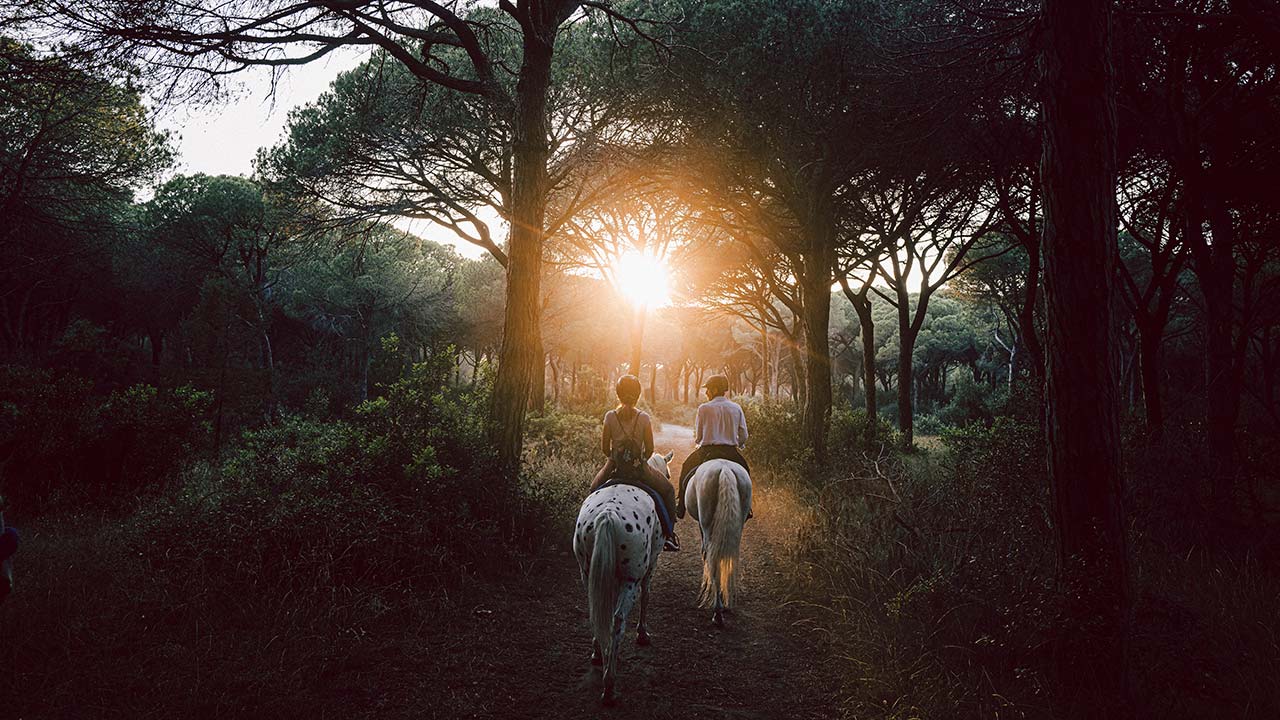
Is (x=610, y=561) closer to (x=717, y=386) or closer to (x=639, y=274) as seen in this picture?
(x=717, y=386)

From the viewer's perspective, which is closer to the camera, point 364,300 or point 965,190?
point 965,190

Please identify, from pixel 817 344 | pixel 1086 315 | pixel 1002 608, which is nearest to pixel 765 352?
pixel 817 344

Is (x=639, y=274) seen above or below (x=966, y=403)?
above

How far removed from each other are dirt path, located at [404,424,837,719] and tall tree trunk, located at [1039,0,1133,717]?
1.89m

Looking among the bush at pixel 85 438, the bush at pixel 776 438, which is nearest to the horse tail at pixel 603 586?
the bush at pixel 85 438

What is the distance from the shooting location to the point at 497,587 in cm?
605

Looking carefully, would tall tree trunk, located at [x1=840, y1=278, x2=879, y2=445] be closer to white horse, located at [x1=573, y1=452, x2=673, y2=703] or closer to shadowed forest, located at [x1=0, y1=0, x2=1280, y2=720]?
shadowed forest, located at [x1=0, y1=0, x2=1280, y2=720]

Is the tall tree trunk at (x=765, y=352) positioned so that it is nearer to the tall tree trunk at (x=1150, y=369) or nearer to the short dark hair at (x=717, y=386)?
the tall tree trunk at (x=1150, y=369)

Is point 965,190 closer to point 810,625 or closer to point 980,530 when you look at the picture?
point 980,530

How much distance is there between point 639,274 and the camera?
68.3 feet

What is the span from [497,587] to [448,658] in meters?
1.51

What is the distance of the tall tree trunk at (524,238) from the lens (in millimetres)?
7969

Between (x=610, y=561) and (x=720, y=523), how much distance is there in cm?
198

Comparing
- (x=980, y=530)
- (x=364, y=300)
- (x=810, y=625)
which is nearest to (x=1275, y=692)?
(x=980, y=530)
